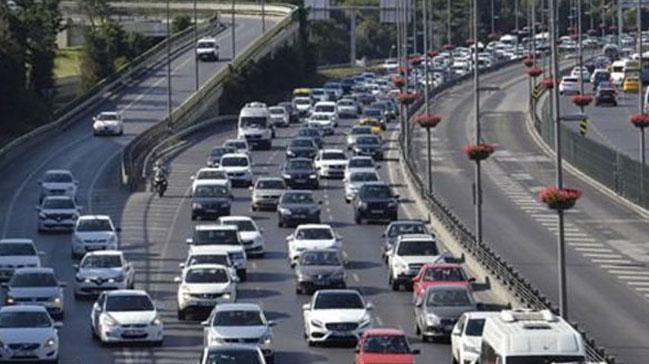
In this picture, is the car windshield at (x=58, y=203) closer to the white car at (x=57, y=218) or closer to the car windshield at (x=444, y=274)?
the white car at (x=57, y=218)

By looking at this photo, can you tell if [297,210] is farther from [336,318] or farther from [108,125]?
[108,125]

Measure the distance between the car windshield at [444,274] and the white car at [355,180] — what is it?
2834 cm

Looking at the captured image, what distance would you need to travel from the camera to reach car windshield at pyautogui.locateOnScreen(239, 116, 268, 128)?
115500mm

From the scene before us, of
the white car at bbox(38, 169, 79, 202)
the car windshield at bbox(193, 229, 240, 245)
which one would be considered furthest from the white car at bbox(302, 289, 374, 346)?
the white car at bbox(38, 169, 79, 202)

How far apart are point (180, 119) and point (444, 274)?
243 ft

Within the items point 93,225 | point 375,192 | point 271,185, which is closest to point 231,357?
point 93,225

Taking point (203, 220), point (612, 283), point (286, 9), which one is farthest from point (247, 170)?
point (286, 9)

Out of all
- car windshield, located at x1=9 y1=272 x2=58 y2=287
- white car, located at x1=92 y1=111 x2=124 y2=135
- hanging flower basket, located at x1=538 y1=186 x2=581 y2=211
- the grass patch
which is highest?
the grass patch

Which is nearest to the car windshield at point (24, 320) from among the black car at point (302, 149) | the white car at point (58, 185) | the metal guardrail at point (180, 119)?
the white car at point (58, 185)

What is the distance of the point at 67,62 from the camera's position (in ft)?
579

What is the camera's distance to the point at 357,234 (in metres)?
75.8

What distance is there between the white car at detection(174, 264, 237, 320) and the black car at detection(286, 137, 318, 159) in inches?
1760

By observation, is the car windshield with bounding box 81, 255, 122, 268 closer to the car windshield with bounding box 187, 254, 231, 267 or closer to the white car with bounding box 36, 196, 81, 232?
the car windshield with bounding box 187, 254, 231, 267

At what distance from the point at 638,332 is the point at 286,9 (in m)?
136
